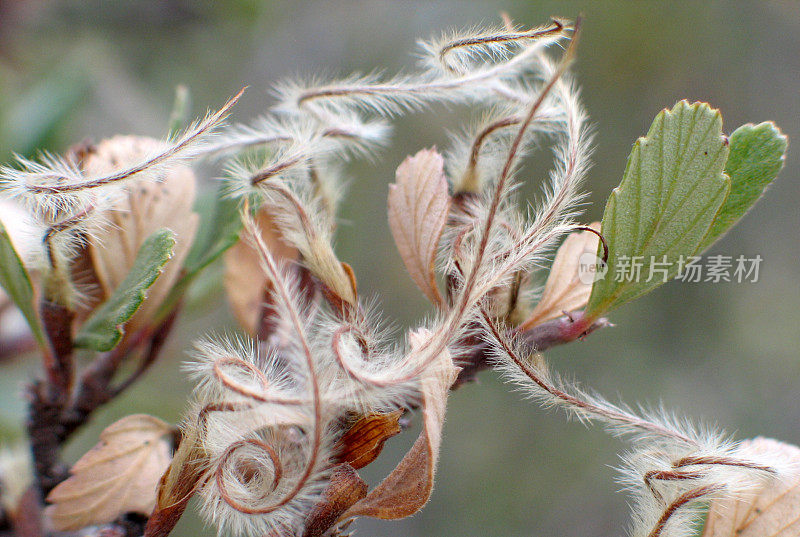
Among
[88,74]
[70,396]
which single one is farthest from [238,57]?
[70,396]

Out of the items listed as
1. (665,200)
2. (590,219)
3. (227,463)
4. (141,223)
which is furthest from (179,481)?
(590,219)

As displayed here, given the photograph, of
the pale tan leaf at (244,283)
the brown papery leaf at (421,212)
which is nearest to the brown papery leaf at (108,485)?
the pale tan leaf at (244,283)

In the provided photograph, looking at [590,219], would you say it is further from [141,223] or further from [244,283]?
[141,223]

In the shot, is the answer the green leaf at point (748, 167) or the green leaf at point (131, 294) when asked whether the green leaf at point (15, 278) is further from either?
the green leaf at point (748, 167)

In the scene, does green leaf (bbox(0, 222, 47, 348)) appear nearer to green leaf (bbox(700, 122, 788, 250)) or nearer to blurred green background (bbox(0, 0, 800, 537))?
green leaf (bbox(700, 122, 788, 250))

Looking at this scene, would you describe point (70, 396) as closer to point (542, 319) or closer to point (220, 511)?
point (220, 511)

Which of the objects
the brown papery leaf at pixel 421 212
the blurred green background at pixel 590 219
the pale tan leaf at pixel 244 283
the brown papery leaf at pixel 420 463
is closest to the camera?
the brown papery leaf at pixel 420 463
